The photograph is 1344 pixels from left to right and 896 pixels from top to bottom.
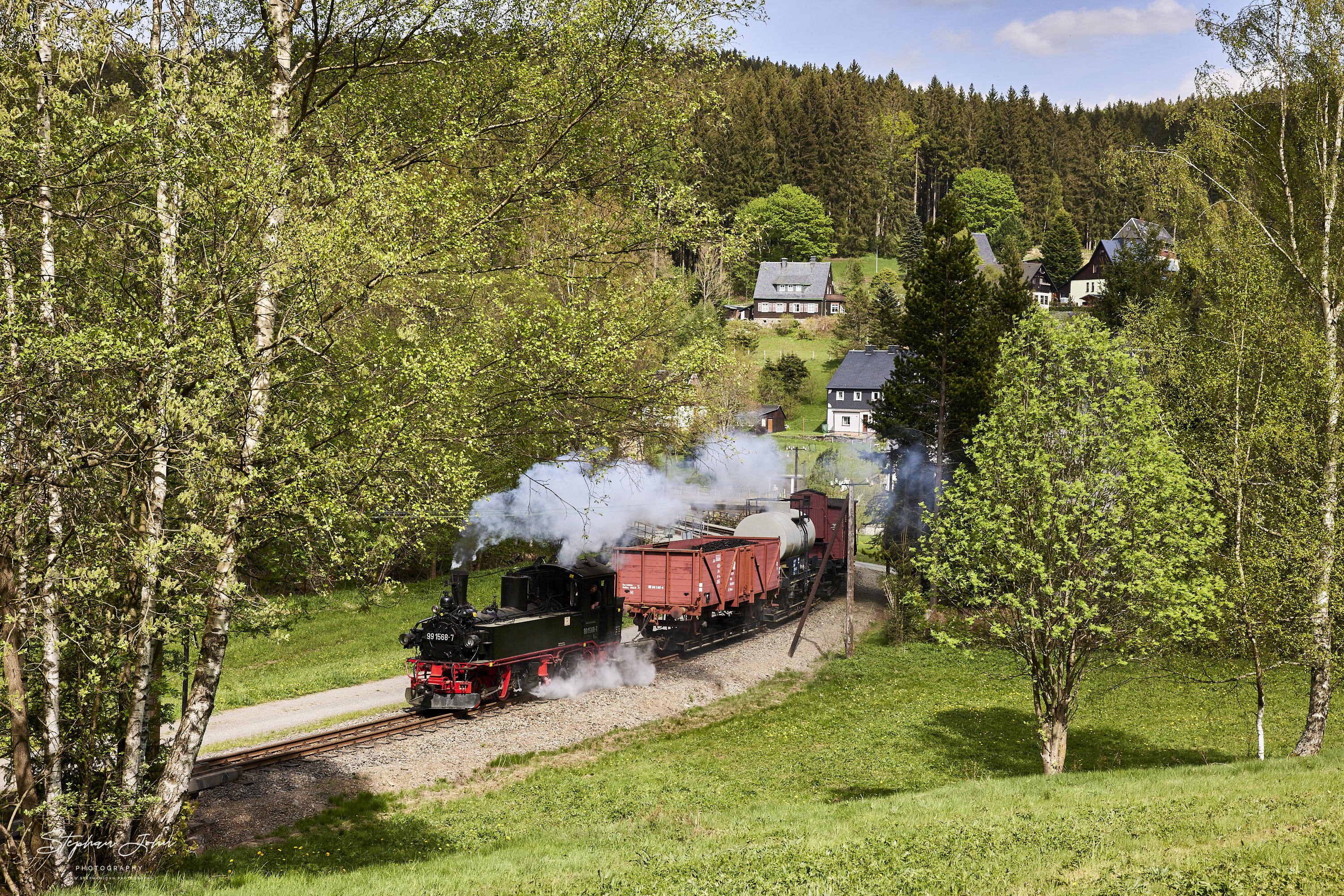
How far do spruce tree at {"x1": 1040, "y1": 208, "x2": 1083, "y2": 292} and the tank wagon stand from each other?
81463mm

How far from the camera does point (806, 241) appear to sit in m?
115

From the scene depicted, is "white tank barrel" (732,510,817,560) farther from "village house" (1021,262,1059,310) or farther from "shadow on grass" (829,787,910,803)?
"village house" (1021,262,1059,310)

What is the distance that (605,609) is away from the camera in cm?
2477

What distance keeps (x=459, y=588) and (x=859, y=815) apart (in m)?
10.4

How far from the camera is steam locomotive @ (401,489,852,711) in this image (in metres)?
20.6

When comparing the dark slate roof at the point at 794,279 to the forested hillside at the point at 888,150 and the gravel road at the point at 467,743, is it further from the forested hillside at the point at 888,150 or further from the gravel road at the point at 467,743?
the gravel road at the point at 467,743

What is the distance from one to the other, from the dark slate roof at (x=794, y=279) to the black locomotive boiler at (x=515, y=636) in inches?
3168

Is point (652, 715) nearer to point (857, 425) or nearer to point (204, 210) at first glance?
point (204, 210)

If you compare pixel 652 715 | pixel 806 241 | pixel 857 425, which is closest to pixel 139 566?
pixel 652 715

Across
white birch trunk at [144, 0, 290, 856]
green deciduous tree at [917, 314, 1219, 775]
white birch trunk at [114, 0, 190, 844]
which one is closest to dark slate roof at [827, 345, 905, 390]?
green deciduous tree at [917, 314, 1219, 775]

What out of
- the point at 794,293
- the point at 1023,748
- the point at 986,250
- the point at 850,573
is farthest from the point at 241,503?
the point at 986,250

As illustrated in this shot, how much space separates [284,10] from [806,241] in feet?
355

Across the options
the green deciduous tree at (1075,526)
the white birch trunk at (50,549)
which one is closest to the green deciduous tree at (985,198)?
the green deciduous tree at (1075,526)

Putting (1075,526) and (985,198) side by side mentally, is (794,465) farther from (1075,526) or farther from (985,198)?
(985,198)
